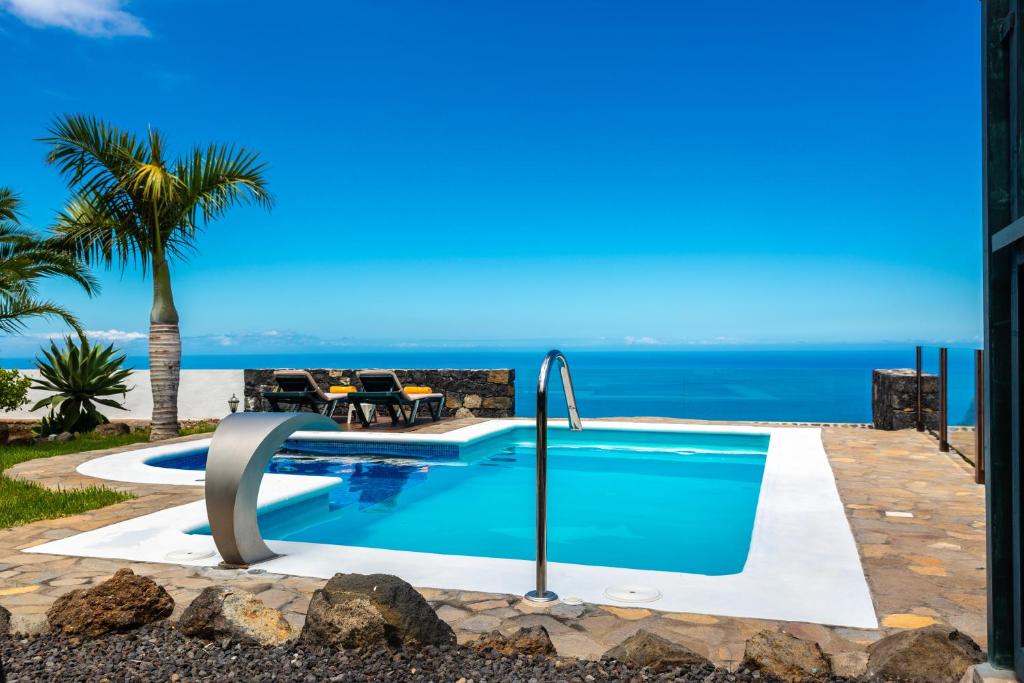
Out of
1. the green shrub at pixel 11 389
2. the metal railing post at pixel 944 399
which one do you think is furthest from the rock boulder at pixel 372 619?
the green shrub at pixel 11 389

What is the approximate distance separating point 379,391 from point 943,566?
28.9ft

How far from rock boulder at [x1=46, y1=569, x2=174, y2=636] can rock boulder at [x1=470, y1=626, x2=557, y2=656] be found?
Answer: 1433 mm

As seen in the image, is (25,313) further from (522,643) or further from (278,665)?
(522,643)

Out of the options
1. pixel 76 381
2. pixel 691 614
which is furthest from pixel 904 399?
pixel 76 381

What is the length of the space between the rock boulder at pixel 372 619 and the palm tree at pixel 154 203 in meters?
9.78

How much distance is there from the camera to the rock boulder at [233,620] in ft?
9.89

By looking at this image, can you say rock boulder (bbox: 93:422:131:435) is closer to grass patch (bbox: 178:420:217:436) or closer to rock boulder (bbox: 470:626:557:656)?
grass patch (bbox: 178:420:217:436)

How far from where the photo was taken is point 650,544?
19.7 feet

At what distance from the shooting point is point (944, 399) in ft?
28.2

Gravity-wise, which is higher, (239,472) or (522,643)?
(239,472)

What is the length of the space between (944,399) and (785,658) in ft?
23.4

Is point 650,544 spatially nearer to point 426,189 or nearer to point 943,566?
point 943,566

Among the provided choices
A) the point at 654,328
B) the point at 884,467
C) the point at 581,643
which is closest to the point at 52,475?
the point at 581,643

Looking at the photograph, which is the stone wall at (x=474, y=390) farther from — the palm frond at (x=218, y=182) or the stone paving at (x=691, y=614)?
the stone paving at (x=691, y=614)
